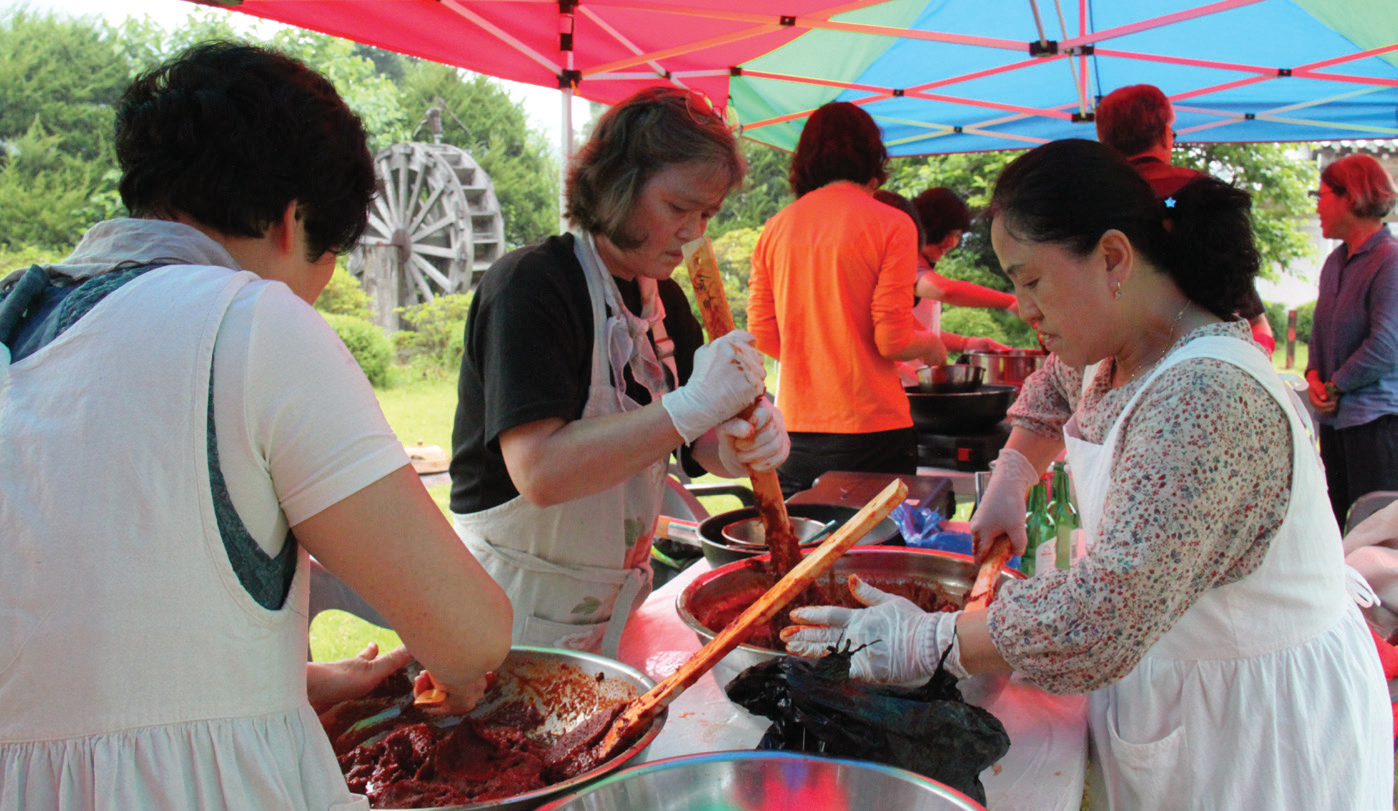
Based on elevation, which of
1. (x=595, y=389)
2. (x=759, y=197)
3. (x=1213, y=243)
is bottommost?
(x=595, y=389)

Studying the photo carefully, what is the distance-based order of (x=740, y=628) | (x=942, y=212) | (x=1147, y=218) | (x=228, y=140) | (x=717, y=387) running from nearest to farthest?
1. (x=228, y=140)
2. (x=740, y=628)
3. (x=1147, y=218)
4. (x=717, y=387)
5. (x=942, y=212)

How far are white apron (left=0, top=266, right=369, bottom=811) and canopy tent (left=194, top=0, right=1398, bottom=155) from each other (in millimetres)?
2148

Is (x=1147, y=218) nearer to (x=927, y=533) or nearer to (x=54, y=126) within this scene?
(x=927, y=533)

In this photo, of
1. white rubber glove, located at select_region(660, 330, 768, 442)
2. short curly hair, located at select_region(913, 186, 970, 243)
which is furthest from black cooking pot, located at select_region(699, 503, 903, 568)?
short curly hair, located at select_region(913, 186, 970, 243)

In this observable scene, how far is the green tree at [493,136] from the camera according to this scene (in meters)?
16.8

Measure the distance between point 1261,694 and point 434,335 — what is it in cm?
1322

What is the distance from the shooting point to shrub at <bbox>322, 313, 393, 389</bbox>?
1174 centimetres

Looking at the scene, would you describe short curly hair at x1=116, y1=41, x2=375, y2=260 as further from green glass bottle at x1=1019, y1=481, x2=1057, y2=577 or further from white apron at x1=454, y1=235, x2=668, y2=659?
green glass bottle at x1=1019, y1=481, x2=1057, y2=577

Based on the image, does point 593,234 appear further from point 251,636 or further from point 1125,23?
point 1125,23

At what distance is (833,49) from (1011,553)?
4.71 meters

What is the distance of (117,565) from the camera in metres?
0.88

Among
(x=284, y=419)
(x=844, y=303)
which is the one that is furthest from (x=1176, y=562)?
(x=844, y=303)

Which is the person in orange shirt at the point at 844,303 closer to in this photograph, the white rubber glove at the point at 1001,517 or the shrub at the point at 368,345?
the white rubber glove at the point at 1001,517

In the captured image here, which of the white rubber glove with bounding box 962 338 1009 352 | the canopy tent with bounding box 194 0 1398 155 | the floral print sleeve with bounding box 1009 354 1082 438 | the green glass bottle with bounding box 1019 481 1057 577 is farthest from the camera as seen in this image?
the white rubber glove with bounding box 962 338 1009 352
